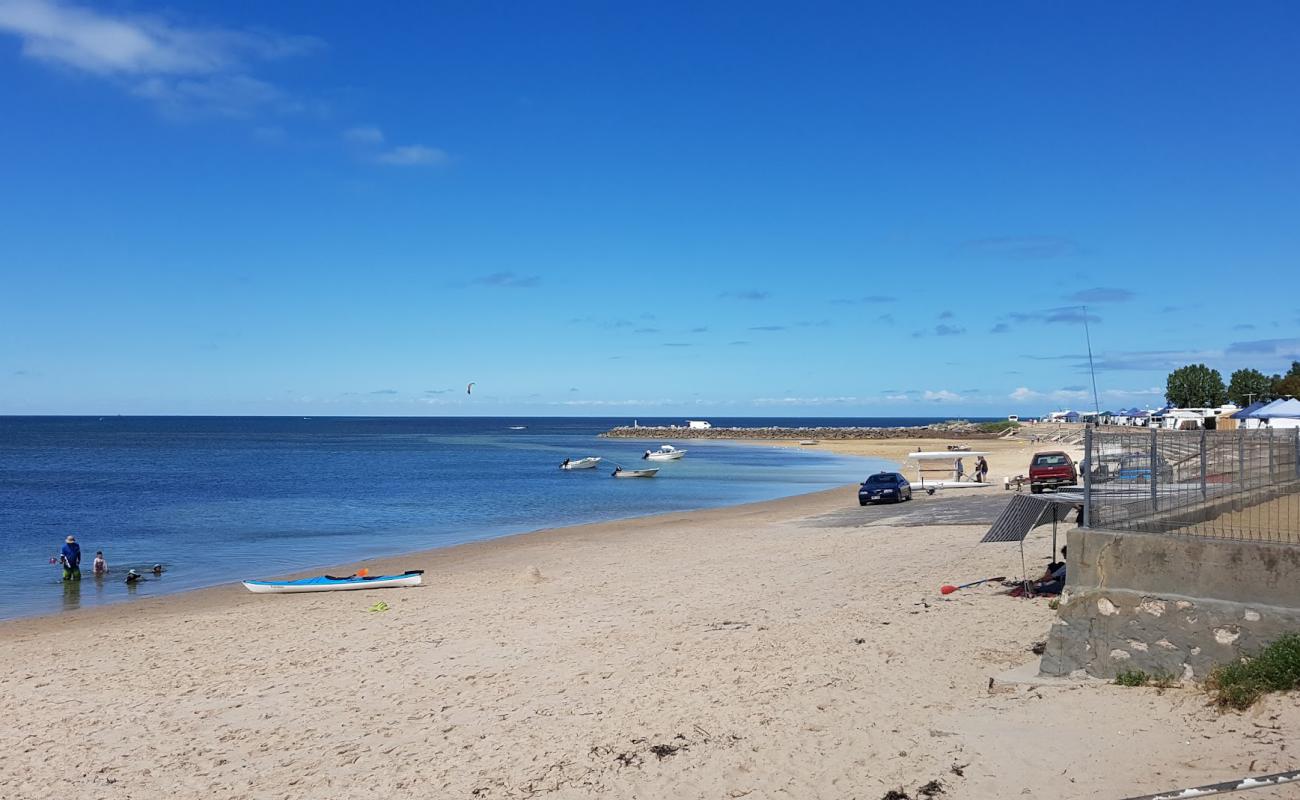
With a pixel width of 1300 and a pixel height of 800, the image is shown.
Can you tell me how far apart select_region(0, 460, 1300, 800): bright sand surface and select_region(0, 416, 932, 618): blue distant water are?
938 centimetres

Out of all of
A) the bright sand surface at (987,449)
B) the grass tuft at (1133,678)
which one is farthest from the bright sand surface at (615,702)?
the bright sand surface at (987,449)

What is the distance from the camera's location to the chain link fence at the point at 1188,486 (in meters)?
9.12

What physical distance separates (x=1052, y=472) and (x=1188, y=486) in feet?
88.4

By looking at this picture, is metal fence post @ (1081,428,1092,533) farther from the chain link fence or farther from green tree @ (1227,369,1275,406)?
green tree @ (1227,369,1275,406)

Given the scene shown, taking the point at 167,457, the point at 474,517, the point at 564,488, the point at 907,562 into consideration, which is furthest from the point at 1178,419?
Result: the point at 167,457

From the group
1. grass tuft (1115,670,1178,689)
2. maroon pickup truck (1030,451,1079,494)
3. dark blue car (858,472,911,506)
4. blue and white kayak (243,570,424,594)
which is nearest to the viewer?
grass tuft (1115,670,1178,689)

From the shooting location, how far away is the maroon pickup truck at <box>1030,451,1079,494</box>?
1346 inches

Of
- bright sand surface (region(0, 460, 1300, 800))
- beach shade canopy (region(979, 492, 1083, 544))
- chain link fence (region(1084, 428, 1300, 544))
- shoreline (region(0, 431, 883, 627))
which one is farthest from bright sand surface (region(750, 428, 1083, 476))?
chain link fence (region(1084, 428, 1300, 544))

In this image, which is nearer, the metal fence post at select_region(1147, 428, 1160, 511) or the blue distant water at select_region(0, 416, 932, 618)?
the metal fence post at select_region(1147, 428, 1160, 511)

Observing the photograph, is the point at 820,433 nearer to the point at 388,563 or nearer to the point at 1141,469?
the point at 388,563

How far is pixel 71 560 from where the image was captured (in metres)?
24.9

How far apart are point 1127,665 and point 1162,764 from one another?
1.85m

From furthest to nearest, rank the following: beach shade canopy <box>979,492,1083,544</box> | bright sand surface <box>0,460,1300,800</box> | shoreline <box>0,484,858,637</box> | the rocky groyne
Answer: the rocky groyne, shoreline <box>0,484,858,637</box>, beach shade canopy <box>979,492,1083,544</box>, bright sand surface <box>0,460,1300,800</box>

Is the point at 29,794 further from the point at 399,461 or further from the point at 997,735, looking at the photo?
the point at 399,461
